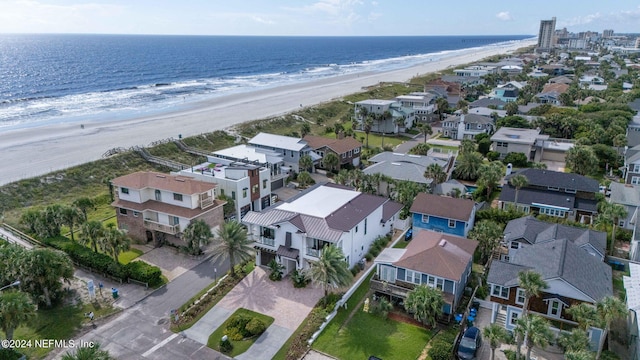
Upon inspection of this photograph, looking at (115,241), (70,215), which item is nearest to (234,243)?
(115,241)

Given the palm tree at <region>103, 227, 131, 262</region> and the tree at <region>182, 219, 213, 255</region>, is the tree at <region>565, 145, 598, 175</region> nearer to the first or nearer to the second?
the tree at <region>182, 219, 213, 255</region>

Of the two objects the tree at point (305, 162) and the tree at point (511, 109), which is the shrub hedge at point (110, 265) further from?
the tree at point (511, 109)

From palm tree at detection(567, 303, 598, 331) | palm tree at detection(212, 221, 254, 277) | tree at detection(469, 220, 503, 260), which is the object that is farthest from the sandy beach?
palm tree at detection(567, 303, 598, 331)

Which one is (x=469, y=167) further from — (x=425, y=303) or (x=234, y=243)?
(x=234, y=243)

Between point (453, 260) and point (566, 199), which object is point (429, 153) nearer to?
point (566, 199)

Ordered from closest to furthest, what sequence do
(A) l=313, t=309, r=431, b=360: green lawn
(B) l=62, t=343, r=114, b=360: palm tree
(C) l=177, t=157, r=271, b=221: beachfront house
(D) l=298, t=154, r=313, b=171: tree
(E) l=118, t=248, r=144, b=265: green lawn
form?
(B) l=62, t=343, r=114, b=360: palm tree → (A) l=313, t=309, r=431, b=360: green lawn → (E) l=118, t=248, r=144, b=265: green lawn → (C) l=177, t=157, r=271, b=221: beachfront house → (D) l=298, t=154, r=313, b=171: tree

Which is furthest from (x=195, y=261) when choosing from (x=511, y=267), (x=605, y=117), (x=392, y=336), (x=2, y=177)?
(x=605, y=117)

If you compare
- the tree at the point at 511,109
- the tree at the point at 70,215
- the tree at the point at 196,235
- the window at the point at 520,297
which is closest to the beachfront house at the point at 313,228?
the tree at the point at 196,235
